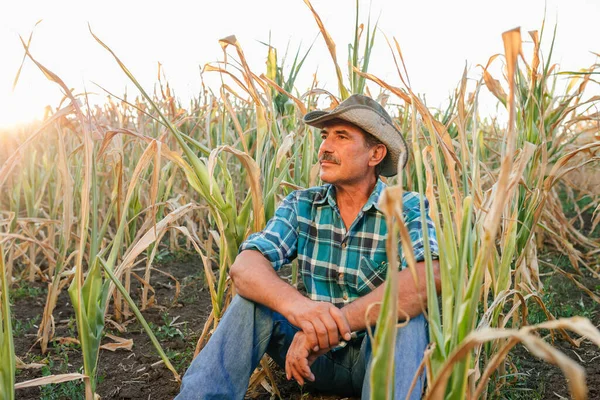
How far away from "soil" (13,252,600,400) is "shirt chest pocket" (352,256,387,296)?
0.42 metres

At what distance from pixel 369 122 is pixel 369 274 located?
1.72 ft

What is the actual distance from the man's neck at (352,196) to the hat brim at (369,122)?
0.14 meters

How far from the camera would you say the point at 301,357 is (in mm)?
1757

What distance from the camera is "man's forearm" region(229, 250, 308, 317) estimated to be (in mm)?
1807

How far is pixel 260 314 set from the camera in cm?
193

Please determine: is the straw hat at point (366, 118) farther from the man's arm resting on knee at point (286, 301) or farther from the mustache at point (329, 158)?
the man's arm resting on knee at point (286, 301)

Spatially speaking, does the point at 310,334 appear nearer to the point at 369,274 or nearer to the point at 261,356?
the point at 261,356

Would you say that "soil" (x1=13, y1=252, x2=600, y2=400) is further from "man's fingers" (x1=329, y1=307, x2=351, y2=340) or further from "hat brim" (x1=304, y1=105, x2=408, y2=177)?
"hat brim" (x1=304, y1=105, x2=408, y2=177)

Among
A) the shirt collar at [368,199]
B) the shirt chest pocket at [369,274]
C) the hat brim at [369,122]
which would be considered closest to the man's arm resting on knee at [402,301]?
the shirt chest pocket at [369,274]

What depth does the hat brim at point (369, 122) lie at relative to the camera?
80.7 inches

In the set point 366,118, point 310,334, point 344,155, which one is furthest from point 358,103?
point 310,334

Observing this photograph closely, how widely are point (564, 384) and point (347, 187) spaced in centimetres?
109

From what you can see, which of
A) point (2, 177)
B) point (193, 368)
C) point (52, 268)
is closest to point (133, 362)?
point (193, 368)

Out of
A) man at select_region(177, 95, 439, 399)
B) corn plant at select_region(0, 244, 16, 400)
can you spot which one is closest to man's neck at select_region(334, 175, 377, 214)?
man at select_region(177, 95, 439, 399)
